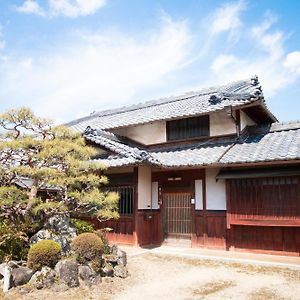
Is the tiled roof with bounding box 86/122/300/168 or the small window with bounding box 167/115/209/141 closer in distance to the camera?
the tiled roof with bounding box 86/122/300/168

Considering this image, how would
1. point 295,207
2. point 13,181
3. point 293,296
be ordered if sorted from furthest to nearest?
point 295,207 → point 13,181 → point 293,296

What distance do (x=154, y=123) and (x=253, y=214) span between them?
666 cm

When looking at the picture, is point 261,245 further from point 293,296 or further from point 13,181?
point 13,181

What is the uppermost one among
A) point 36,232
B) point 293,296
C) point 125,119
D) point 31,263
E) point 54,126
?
point 125,119

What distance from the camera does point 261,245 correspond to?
1173 centimetres

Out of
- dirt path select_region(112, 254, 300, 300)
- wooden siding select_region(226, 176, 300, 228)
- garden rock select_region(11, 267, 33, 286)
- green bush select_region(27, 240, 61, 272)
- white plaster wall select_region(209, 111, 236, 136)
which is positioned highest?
white plaster wall select_region(209, 111, 236, 136)

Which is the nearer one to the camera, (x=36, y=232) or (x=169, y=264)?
(x=36, y=232)

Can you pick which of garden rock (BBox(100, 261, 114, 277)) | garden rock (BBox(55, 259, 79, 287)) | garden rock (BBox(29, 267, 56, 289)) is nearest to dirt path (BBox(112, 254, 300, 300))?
garden rock (BBox(100, 261, 114, 277))

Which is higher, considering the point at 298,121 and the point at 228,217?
the point at 298,121

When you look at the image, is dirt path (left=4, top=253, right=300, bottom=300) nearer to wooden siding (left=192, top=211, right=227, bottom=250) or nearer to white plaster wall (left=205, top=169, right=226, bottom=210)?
wooden siding (left=192, top=211, right=227, bottom=250)

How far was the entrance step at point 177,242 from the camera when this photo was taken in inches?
525

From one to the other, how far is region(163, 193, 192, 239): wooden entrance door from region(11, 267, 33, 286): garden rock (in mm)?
7364

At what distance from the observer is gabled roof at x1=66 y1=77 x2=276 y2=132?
13.5 m

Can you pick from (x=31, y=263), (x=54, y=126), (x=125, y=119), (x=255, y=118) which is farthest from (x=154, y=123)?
(x=31, y=263)
